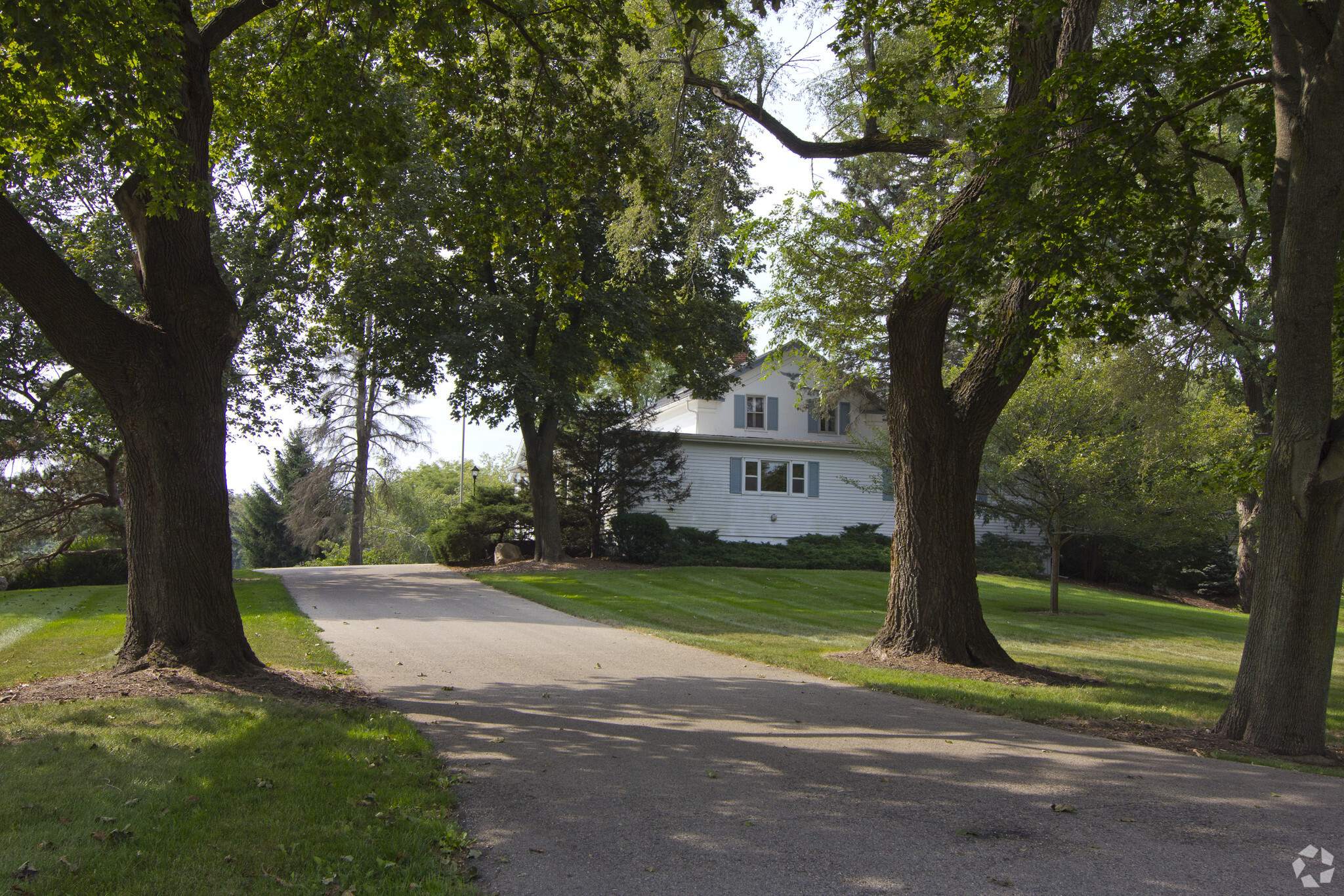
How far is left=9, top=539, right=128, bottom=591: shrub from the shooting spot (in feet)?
75.3

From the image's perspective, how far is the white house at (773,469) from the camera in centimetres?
3133

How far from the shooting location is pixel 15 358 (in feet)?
63.9

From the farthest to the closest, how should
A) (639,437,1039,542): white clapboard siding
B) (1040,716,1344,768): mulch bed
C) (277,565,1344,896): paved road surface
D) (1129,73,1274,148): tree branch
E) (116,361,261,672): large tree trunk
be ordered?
1. (639,437,1039,542): white clapboard siding
2. (1129,73,1274,148): tree branch
3. (116,361,261,672): large tree trunk
4. (1040,716,1344,768): mulch bed
5. (277,565,1344,896): paved road surface

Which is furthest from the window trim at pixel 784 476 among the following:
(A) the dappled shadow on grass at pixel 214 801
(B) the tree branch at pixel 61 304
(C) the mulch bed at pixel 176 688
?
(A) the dappled shadow on grass at pixel 214 801

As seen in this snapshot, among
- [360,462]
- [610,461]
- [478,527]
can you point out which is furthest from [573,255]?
[360,462]

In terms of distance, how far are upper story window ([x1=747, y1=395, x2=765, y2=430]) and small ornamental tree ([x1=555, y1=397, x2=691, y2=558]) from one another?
8.38 m

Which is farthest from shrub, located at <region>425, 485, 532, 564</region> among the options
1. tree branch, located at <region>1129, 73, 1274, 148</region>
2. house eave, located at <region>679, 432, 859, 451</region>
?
tree branch, located at <region>1129, 73, 1274, 148</region>

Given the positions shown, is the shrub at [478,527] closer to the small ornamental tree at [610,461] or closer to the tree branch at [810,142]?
the small ornamental tree at [610,461]

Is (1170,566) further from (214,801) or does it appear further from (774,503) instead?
(214,801)

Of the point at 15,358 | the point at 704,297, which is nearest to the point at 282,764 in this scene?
the point at 15,358

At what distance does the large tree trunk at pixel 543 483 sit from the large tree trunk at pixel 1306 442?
19.6 m

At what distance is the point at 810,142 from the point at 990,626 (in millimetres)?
10930

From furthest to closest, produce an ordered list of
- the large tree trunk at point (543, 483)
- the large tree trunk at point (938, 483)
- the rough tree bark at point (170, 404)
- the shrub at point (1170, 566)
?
the shrub at point (1170, 566)
the large tree trunk at point (543, 483)
the large tree trunk at point (938, 483)
the rough tree bark at point (170, 404)

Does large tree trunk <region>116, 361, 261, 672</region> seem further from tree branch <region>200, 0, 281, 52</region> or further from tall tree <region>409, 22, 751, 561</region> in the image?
tall tree <region>409, 22, 751, 561</region>
